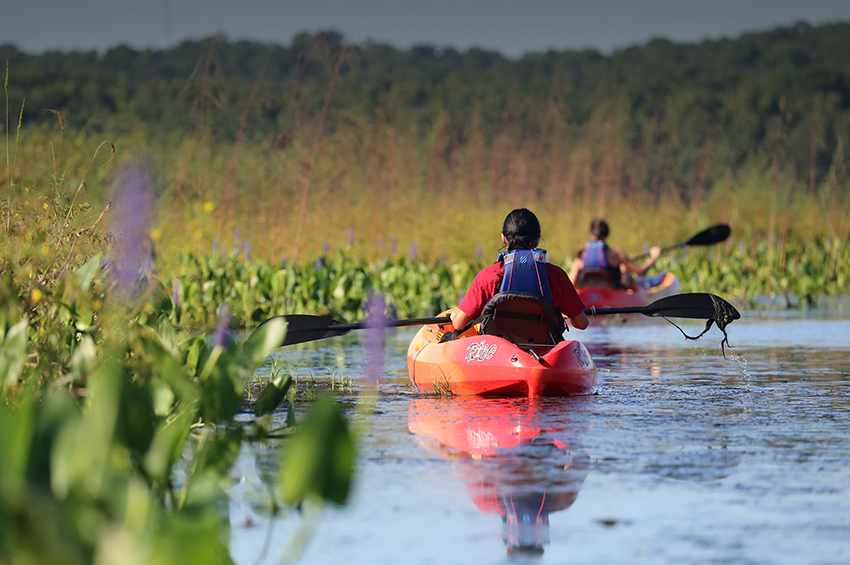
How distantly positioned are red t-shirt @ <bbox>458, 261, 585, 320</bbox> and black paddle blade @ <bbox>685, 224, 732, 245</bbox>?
6025 millimetres

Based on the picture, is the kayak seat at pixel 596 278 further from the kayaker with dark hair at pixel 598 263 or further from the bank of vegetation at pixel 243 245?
the bank of vegetation at pixel 243 245

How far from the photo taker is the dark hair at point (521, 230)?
777 centimetres

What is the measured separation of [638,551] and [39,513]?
6.54ft

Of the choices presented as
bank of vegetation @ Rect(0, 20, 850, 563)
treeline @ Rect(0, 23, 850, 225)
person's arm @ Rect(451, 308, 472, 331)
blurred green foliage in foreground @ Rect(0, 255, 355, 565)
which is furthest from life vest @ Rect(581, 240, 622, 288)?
blurred green foliage in foreground @ Rect(0, 255, 355, 565)

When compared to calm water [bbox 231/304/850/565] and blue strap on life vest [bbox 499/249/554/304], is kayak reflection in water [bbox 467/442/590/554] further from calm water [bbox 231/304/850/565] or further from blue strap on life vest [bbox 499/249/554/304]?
blue strap on life vest [bbox 499/249/554/304]

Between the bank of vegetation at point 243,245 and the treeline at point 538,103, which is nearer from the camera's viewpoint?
the bank of vegetation at point 243,245

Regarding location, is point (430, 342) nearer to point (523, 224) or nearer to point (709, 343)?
point (523, 224)

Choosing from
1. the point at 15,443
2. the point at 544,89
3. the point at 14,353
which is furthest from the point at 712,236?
the point at 544,89

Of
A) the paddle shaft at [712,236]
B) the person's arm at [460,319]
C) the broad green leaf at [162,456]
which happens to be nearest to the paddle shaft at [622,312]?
the person's arm at [460,319]

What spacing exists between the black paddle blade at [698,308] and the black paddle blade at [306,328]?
2153 millimetres

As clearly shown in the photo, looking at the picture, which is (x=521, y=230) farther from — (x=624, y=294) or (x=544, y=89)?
(x=544, y=89)

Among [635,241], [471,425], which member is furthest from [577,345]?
[635,241]

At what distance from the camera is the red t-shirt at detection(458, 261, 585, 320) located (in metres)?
7.79

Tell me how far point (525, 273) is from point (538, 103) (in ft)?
153
